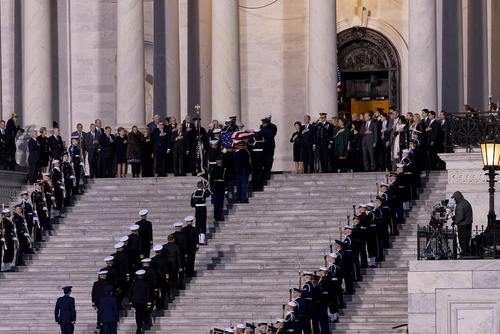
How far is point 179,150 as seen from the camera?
4972 cm

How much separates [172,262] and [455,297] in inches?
324

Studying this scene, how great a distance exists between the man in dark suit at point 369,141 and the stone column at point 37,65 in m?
12.6

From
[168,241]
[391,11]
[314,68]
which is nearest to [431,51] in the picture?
[314,68]

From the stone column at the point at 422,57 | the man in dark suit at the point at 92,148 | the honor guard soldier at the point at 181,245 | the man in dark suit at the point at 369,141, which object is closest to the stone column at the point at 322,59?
the stone column at the point at 422,57

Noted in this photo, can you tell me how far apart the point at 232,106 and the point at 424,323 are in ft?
63.6

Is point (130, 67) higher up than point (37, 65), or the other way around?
point (37, 65)

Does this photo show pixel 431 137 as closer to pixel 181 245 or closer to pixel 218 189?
pixel 218 189

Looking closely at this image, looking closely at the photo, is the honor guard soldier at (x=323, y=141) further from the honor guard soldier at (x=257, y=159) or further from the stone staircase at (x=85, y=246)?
the stone staircase at (x=85, y=246)

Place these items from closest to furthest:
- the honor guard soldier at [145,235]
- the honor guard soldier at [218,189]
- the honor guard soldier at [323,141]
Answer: the honor guard soldier at [145,235], the honor guard soldier at [218,189], the honor guard soldier at [323,141]

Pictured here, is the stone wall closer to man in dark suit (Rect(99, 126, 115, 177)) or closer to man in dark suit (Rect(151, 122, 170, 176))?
man in dark suit (Rect(151, 122, 170, 176))

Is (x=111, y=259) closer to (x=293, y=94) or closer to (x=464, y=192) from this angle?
(x=464, y=192)

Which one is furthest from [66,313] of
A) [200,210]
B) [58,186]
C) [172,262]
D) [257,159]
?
[257,159]

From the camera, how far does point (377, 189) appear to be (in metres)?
43.3

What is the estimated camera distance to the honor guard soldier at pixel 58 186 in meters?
46.7
